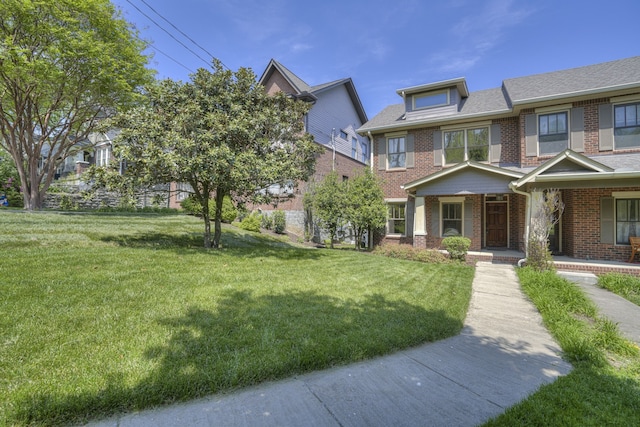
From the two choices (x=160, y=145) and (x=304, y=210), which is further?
(x=304, y=210)

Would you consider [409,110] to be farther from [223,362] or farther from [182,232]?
[223,362]

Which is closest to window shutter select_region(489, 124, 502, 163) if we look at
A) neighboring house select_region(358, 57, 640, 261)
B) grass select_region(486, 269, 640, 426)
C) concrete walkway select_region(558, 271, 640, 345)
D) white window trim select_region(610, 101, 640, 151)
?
neighboring house select_region(358, 57, 640, 261)

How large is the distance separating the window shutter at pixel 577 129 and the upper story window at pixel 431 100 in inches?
191

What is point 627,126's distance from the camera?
1041 cm

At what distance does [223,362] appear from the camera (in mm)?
2902

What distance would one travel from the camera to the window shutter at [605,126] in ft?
34.6

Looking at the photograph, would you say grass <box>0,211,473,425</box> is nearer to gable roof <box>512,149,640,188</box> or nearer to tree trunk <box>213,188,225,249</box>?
tree trunk <box>213,188,225,249</box>

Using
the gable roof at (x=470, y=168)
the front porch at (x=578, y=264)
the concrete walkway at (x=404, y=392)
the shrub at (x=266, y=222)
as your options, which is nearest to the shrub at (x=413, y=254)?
the front porch at (x=578, y=264)

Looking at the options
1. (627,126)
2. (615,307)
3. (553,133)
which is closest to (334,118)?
(553,133)

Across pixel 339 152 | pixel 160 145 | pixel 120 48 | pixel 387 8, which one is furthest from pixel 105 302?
pixel 339 152

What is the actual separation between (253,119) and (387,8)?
7187 millimetres

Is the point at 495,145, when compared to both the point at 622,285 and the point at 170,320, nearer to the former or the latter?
the point at 622,285

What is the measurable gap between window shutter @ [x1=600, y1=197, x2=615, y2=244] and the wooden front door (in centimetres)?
317

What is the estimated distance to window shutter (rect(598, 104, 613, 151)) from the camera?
1054cm
